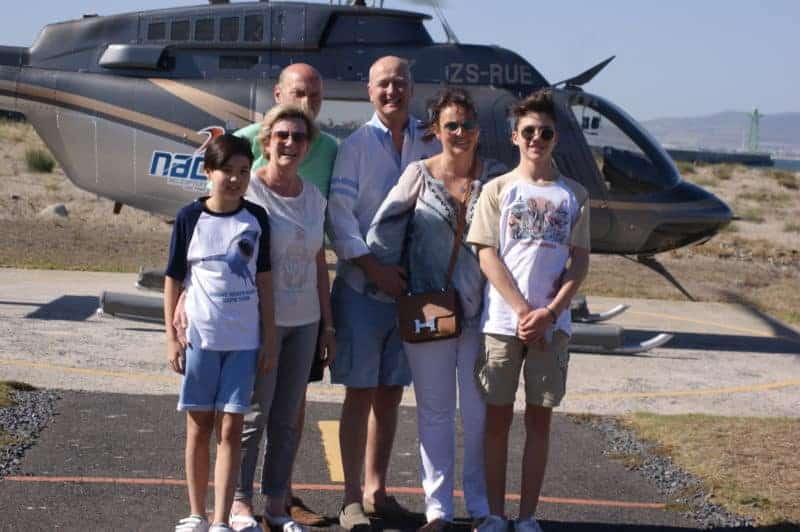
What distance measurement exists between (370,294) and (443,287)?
359 millimetres

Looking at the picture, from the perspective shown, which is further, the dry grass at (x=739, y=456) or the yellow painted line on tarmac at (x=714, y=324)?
the yellow painted line on tarmac at (x=714, y=324)

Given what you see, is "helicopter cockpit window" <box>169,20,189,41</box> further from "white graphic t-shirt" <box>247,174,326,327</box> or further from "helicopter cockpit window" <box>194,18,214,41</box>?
"white graphic t-shirt" <box>247,174,326,327</box>

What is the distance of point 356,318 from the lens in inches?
223

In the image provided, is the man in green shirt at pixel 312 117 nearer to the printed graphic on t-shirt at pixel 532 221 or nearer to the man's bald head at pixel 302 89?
the man's bald head at pixel 302 89

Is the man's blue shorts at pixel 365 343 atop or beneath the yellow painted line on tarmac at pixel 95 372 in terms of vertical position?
atop

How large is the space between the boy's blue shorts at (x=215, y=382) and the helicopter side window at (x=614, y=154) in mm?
7187

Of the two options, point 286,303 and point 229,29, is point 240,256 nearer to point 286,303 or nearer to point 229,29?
point 286,303

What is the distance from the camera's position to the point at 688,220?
11.8 m

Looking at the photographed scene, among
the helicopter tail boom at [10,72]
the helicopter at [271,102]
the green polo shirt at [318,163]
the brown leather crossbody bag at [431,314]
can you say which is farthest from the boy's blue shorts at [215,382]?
the helicopter tail boom at [10,72]

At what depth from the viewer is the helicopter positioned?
38.5 ft

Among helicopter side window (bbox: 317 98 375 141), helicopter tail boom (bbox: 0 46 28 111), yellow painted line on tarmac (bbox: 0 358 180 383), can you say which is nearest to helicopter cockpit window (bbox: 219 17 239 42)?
helicopter side window (bbox: 317 98 375 141)

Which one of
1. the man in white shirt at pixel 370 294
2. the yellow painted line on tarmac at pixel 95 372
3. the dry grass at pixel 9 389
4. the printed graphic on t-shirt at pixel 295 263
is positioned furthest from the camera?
the yellow painted line on tarmac at pixel 95 372

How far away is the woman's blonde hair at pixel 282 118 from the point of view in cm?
534

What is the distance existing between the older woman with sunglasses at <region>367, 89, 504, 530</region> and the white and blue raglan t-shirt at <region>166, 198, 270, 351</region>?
709 mm
